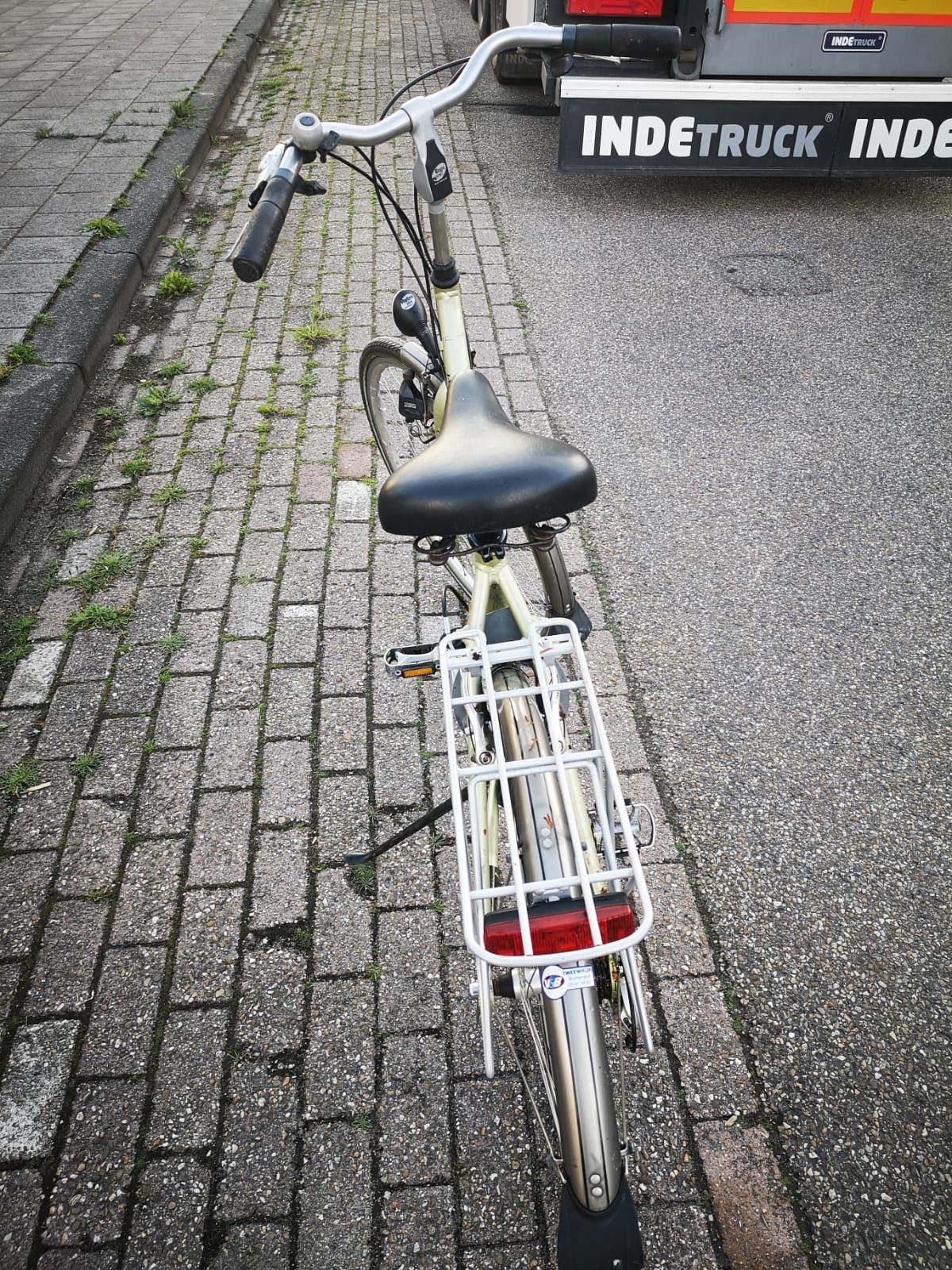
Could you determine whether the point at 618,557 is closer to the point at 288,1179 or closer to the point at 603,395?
the point at 603,395

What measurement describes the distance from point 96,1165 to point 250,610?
179 centimetres

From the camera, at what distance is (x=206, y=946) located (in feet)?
Answer: 7.44

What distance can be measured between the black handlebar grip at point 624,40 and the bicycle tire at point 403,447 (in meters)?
1.03

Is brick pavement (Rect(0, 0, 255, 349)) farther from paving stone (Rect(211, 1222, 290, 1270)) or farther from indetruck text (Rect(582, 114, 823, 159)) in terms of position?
paving stone (Rect(211, 1222, 290, 1270))

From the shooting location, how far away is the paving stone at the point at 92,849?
2.41 m

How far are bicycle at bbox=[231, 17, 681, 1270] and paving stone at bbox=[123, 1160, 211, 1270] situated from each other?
2.46 feet

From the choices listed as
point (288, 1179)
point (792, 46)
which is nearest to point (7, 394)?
point (288, 1179)

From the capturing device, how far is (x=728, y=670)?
298cm

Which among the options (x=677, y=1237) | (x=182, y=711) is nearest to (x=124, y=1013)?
(x=182, y=711)

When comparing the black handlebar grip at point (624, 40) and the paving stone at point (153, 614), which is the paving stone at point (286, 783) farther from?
the black handlebar grip at point (624, 40)

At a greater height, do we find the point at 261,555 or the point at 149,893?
the point at 261,555

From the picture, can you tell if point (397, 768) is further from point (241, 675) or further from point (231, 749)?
point (241, 675)

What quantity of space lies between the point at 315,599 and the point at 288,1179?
188 cm

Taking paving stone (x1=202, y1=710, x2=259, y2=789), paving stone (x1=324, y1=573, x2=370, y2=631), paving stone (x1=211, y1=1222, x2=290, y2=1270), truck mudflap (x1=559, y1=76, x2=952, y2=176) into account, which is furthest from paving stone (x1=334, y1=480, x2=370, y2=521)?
truck mudflap (x1=559, y1=76, x2=952, y2=176)
